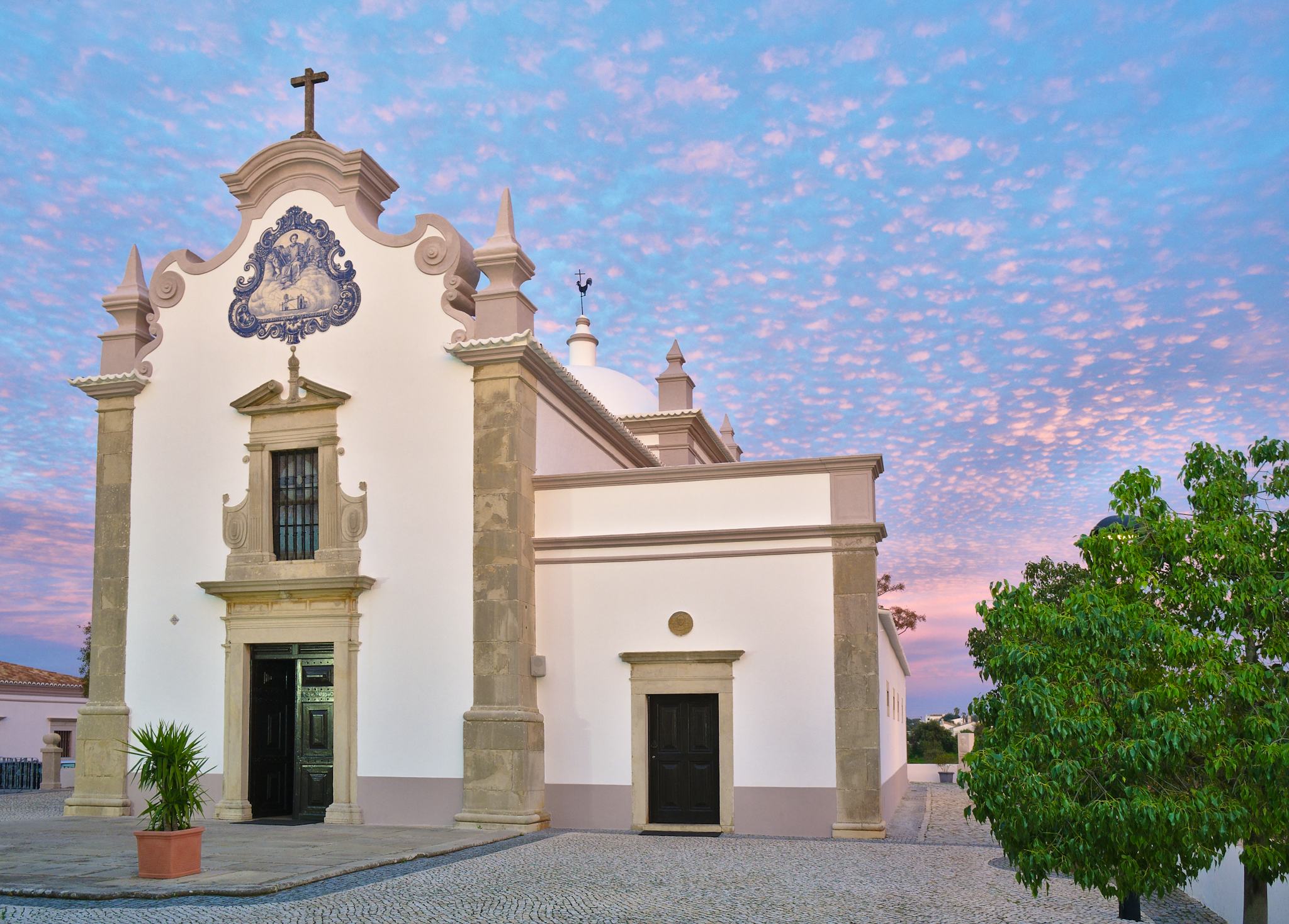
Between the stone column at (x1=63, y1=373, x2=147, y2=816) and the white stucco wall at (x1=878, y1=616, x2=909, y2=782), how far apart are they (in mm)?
10171

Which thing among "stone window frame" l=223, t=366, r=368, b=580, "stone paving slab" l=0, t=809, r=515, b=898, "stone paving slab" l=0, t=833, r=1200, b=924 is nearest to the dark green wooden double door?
"stone paving slab" l=0, t=809, r=515, b=898

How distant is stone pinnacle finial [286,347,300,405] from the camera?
15.9 meters

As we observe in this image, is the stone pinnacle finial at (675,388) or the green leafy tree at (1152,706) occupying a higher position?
the stone pinnacle finial at (675,388)

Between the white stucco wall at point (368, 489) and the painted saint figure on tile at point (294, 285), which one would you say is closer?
the white stucco wall at point (368, 489)

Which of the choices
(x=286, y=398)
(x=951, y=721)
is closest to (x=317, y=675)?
(x=286, y=398)

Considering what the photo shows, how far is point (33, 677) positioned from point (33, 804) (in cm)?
1836

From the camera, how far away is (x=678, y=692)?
14703mm

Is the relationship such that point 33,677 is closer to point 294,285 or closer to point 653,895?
point 294,285

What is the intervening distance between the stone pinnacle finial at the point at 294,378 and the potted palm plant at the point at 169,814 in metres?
6.65

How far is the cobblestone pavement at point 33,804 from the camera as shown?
16688 mm

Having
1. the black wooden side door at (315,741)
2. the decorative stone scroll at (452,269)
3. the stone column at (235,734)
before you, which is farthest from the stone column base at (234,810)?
the decorative stone scroll at (452,269)

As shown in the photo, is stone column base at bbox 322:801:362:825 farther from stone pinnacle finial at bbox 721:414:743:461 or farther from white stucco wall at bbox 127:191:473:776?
stone pinnacle finial at bbox 721:414:743:461

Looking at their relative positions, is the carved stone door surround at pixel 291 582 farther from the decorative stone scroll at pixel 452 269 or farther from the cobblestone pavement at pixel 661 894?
the cobblestone pavement at pixel 661 894

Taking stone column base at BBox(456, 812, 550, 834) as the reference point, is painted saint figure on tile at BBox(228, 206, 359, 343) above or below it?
above
